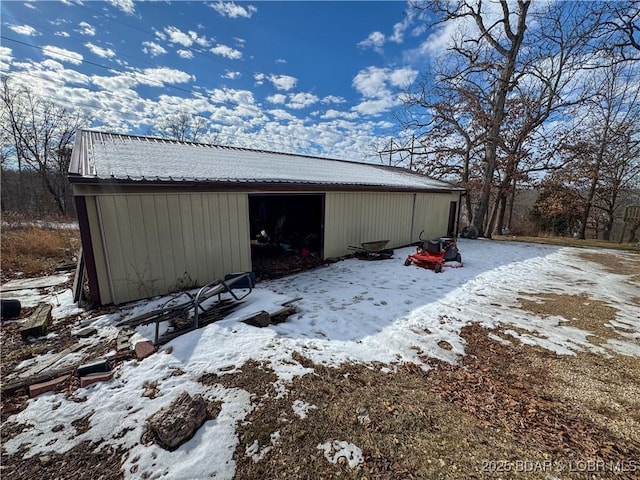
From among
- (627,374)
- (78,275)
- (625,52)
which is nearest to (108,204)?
(78,275)

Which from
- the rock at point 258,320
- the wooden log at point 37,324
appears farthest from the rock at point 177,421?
the wooden log at point 37,324

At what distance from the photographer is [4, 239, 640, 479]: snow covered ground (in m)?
2.14

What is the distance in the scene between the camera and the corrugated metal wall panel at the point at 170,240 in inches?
187

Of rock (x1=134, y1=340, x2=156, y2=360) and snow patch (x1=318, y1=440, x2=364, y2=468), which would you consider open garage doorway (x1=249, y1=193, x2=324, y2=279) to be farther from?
snow patch (x1=318, y1=440, x2=364, y2=468)

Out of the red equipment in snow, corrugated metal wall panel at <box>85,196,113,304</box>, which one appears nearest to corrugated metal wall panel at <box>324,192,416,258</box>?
the red equipment in snow

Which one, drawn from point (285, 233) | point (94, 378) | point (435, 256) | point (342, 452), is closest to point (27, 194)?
point (285, 233)

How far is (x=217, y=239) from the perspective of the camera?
592 centimetres

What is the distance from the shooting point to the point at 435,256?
7.55 meters

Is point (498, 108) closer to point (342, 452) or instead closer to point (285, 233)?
point (285, 233)

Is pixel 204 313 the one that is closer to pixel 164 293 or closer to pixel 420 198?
pixel 164 293

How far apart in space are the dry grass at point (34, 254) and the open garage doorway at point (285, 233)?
17.3 ft

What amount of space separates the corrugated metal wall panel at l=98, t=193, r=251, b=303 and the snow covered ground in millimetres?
584

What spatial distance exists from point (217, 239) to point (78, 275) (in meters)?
2.63

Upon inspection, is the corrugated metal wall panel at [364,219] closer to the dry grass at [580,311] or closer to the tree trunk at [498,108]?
the dry grass at [580,311]
